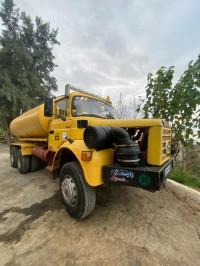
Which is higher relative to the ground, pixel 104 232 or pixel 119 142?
pixel 119 142

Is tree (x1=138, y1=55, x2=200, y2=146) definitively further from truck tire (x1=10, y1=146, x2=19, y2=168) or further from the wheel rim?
truck tire (x1=10, y1=146, x2=19, y2=168)

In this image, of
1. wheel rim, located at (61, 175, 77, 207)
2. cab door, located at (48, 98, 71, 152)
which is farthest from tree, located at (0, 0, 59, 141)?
wheel rim, located at (61, 175, 77, 207)

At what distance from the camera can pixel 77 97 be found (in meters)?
2.74

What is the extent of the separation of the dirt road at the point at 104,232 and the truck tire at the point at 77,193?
0.22 metres

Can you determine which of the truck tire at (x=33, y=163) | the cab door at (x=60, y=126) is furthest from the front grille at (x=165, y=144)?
the truck tire at (x=33, y=163)

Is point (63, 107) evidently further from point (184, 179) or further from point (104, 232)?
point (184, 179)

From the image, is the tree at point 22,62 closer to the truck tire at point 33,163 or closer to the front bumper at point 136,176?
the truck tire at point 33,163

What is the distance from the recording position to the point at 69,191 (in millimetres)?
2012

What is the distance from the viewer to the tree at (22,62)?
11.1 m

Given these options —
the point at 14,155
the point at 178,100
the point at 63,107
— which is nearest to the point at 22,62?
the point at 14,155

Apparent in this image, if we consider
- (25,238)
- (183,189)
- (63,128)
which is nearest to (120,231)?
(25,238)

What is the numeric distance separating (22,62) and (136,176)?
580 inches

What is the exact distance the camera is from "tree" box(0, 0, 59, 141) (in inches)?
437

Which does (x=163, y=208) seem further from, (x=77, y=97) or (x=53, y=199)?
(x=77, y=97)
